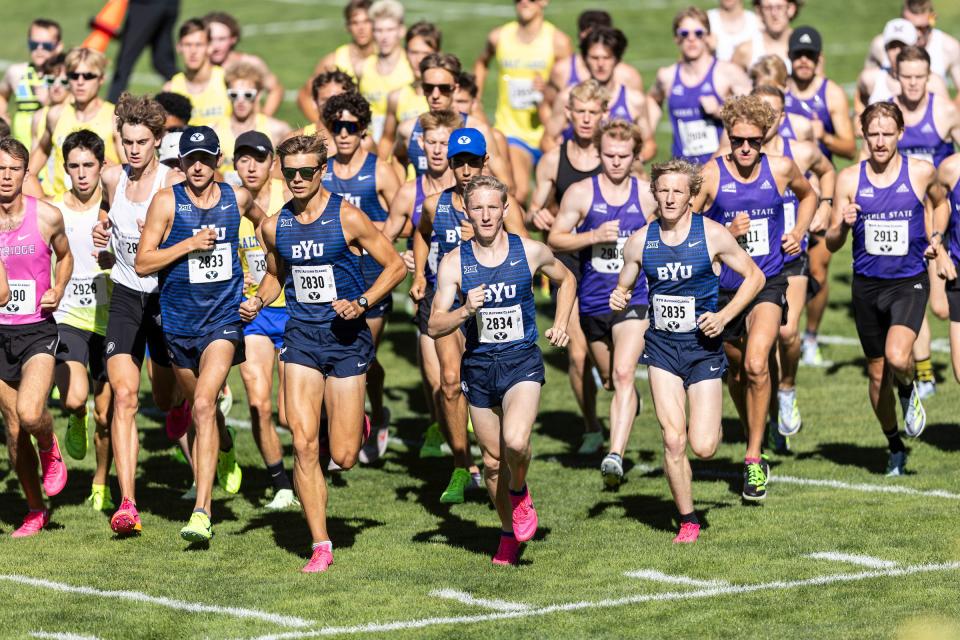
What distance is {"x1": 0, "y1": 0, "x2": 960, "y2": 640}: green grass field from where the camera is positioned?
29.5 ft

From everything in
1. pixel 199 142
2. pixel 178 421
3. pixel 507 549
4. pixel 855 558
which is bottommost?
pixel 855 558

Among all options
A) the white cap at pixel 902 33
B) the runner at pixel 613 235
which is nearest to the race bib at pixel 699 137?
the white cap at pixel 902 33

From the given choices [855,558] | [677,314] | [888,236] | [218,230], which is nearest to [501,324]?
[677,314]

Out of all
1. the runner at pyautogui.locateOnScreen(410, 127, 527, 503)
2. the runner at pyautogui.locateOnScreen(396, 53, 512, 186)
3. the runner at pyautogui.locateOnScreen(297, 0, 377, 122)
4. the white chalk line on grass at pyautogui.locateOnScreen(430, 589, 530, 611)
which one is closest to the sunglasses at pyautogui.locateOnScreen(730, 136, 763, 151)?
the runner at pyautogui.locateOnScreen(410, 127, 527, 503)

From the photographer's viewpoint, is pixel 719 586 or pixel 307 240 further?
pixel 307 240

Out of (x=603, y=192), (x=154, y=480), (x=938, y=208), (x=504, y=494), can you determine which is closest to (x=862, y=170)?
(x=938, y=208)

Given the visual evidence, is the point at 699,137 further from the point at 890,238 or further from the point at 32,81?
the point at 32,81

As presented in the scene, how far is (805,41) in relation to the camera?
1497 cm

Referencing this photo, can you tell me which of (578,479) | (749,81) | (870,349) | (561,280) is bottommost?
(578,479)

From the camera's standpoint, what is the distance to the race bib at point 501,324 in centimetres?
1000

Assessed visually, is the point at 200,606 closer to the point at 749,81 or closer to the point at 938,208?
the point at 938,208

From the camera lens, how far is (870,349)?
12383mm

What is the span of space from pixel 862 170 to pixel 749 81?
3.94 m

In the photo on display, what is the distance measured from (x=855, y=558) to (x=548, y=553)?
5.60ft
